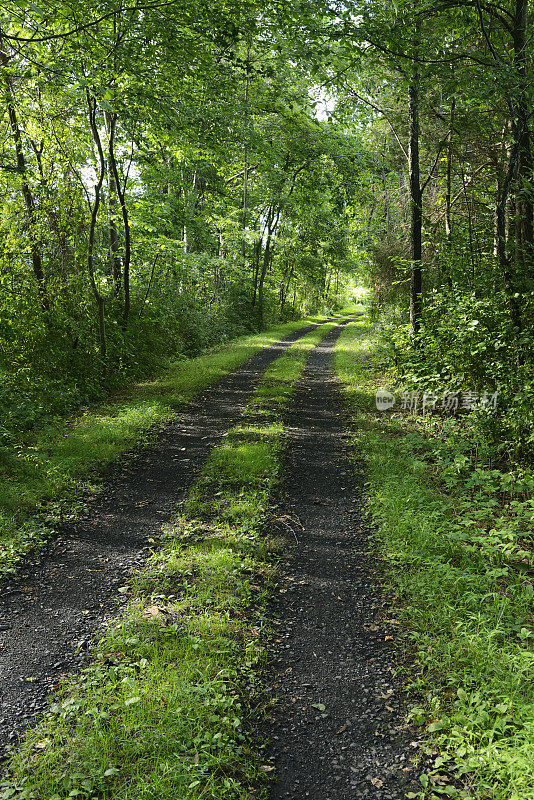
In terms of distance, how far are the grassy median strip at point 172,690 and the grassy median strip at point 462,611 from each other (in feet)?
3.71

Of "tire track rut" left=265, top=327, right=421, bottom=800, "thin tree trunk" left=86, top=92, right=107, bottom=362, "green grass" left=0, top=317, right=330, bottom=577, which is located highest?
"thin tree trunk" left=86, top=92, right=107, bottom=362

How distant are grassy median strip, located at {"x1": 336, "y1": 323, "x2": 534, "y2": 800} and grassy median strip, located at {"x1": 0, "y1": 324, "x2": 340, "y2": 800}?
1.13 metres

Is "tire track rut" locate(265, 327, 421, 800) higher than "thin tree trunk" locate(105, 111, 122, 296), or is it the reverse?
"thin tree trunk" locate(105, 111, 122, 296)

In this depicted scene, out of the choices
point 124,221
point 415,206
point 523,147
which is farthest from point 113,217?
point 523,147

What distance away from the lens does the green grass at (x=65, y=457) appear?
5.02 meters

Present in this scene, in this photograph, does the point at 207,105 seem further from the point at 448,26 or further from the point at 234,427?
the point at 234,427

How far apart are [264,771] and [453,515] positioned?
11.0 feet

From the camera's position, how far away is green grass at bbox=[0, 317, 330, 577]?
5016mm

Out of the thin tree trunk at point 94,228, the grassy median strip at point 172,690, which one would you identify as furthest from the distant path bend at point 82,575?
the thin tree trunk at point 94,228

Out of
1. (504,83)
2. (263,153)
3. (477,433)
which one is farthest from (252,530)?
(263,153)

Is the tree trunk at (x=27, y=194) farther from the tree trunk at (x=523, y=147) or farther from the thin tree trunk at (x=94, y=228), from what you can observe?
the tree trunk at (x=523, y=147)

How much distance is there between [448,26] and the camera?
7051 millimetres

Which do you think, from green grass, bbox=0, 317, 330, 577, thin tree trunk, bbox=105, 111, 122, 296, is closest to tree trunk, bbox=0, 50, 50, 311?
thin tree trunk, bbox=105, 111, 122, 296

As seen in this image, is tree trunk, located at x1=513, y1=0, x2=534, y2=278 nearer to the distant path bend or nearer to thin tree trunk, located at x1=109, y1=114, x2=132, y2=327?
the distant path bend
